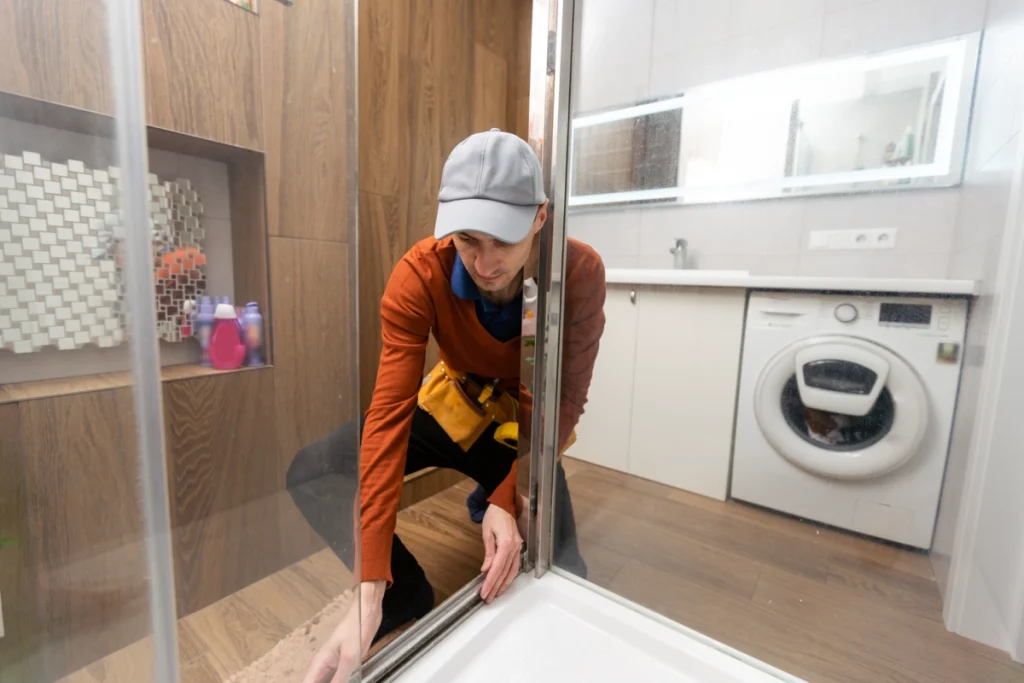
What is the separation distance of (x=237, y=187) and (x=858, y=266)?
5.50 feet

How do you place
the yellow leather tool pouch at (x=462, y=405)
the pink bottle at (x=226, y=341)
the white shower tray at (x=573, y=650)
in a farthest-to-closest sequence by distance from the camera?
the yellow leather tool pouch at (x=462, y=405)
the white shower tray at (x=573, y=650)
the pink bottle at (x=226, y=341)

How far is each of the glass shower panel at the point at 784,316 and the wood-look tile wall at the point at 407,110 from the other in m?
0.51

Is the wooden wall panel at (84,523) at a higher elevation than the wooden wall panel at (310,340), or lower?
lower

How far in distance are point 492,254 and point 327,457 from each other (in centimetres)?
42

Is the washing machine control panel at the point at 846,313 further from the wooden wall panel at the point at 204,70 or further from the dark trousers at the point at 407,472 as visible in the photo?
the wooden wall panel at the point at 204,70

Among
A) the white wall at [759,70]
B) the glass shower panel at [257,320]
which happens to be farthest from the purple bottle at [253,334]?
the white wall at [759,70]

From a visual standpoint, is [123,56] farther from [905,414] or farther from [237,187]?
[905,414]

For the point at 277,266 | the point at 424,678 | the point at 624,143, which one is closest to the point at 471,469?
the point at 424,678

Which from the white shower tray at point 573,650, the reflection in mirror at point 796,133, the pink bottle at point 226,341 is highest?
the reflection in mirror at point 796,133

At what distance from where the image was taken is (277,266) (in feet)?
1.75

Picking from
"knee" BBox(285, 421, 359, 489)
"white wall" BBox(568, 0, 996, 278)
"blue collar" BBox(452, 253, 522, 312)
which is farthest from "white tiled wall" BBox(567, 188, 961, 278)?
"knee" BBox(285, 421, 359, 489)

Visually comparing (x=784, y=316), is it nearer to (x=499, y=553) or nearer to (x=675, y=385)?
(x=675, y=385)

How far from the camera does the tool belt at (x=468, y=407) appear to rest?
1.07 m

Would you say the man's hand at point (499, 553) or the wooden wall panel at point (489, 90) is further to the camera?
the wooden wall panel at point (489, 90)
